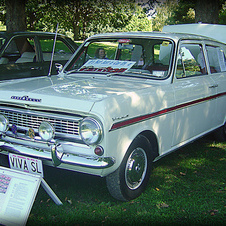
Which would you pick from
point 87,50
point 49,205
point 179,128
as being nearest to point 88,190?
point 49,205

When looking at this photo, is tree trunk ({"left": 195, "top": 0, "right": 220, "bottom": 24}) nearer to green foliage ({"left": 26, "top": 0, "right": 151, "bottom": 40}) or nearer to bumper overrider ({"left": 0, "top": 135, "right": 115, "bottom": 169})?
bumper overrider ({"left": 0, "top": 135, "right": 115, "bottom": 169})

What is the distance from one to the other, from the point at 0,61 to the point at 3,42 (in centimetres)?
40

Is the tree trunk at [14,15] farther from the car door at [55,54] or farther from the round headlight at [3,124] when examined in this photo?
the round headlight at [3,124]

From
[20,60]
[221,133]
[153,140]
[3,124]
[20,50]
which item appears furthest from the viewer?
[20,50]

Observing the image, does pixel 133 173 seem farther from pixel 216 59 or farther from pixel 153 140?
pixel 216 59

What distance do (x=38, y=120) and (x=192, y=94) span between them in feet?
7.06

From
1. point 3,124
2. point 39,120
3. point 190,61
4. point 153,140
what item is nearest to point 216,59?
point 190,61

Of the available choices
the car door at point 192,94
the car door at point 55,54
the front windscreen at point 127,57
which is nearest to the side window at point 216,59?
the car door at point 192,94

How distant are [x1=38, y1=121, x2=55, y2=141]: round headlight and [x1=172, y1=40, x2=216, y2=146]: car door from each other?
5.50 ft

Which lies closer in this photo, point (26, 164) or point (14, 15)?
point (26, 164)

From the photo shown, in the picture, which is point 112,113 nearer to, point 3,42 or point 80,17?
point 3,42

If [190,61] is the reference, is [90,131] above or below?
below

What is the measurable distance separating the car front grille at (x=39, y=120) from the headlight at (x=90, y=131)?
0.10 m

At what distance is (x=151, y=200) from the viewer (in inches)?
156
